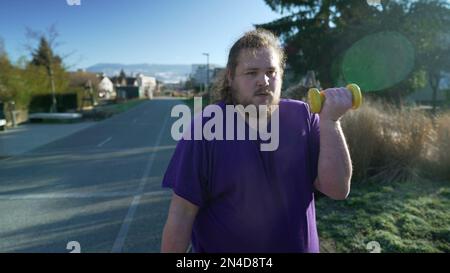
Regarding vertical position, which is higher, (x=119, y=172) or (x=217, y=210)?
(x=217, y=210)

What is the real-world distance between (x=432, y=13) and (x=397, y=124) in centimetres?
1567

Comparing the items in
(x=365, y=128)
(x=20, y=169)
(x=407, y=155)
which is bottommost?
(x=20, y=169)

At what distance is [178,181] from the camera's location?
160 cm

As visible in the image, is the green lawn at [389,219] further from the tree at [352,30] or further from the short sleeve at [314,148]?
the tree at [352,30]

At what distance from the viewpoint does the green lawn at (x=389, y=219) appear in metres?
3.83

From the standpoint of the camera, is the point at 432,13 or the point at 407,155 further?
the point at 432,13

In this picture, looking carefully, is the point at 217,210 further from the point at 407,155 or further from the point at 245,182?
the point at 407,155

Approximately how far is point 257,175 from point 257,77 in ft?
1.45

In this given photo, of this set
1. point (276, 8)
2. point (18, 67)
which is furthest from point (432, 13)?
point (18, 67)

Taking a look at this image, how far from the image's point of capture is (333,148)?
5.41 feet

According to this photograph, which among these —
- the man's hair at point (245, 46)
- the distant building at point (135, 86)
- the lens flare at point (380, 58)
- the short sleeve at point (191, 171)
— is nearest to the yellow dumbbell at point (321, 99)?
the man's hair at point (245, 46)

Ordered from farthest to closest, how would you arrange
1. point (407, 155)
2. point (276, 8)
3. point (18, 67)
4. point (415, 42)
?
point (18, 67)
point (276, 8)
point (415, 42)
point (407, 155)

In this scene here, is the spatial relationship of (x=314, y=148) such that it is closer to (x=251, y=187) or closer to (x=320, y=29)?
(x=251, y=187)

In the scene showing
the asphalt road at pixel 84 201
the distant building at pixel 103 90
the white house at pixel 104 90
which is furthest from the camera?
the white house at pixel 104 90
